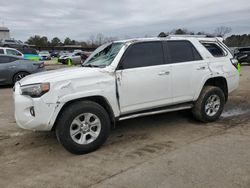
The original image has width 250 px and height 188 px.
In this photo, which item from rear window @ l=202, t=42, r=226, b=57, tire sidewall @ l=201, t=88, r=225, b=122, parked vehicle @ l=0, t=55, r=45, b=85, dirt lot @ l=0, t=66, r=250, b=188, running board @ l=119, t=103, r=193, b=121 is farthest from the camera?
parked vehicle @ l=0, t=55, r=45, b=85

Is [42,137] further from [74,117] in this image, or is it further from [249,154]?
[249,154]

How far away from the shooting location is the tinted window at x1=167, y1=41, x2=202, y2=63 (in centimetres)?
501

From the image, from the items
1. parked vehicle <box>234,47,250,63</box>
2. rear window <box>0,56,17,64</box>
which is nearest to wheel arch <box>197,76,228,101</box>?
rear window <box>0,56,17,64</box>

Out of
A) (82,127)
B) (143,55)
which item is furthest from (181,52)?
(82,127)

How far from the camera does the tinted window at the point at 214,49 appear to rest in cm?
555

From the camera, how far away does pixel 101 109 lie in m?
4.08

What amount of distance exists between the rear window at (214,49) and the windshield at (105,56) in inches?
79.5

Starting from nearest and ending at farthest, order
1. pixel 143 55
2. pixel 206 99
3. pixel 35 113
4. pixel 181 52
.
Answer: pixel 35 113
pixel 143 55
pixel 181 52
pixel 206 99

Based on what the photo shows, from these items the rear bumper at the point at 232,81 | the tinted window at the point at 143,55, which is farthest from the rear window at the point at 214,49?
the tinted window at the point at 143,55

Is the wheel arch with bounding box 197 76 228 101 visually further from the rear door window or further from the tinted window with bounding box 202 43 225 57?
the rear door window

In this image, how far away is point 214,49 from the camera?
570 centimetres

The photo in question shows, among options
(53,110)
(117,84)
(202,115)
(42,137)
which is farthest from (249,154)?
(42,137)

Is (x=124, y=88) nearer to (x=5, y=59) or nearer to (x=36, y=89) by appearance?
(x=36, y=89)

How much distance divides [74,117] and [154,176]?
1.46 m
